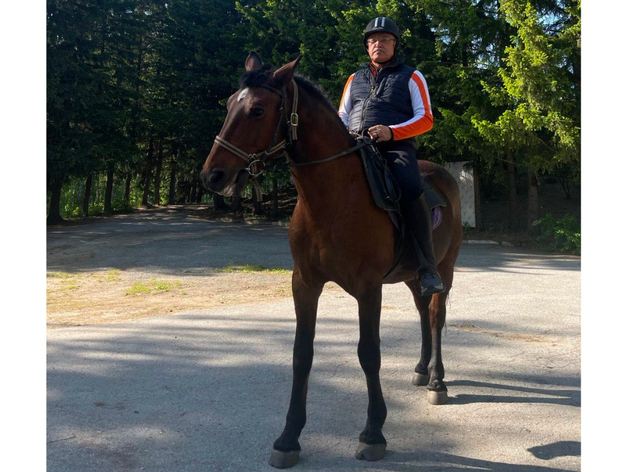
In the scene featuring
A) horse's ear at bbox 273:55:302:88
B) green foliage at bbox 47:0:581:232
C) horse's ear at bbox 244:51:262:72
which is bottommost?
horse's ear at bbox 273:55:302:88

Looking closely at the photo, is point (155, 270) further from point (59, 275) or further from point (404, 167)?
point (404, 167)

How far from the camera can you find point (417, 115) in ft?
14.1

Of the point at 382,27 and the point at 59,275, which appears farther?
the point at 59,275

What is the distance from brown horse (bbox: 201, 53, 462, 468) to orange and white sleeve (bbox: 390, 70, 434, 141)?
0.38 meters

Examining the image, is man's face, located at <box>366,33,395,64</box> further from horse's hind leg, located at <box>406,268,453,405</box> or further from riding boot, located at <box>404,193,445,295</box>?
horse's hind leg, located at <box>406,268,453,405</box>

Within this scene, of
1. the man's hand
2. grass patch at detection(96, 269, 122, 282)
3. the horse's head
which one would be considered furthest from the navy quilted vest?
grass patch at detection(96, 269, 122, 282)

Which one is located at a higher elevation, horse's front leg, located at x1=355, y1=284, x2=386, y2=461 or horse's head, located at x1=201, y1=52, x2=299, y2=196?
horse's head, located at x1=201, y1=52, x2=299, y2=196

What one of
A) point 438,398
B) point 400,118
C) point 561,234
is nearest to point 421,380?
point 438,398

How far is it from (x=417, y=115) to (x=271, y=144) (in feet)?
4.33

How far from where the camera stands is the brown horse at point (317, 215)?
3.58m

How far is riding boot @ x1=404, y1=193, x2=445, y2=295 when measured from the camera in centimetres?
430

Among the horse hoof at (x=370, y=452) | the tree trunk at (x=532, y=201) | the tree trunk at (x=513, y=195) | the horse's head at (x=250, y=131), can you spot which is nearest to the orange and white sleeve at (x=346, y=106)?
the horse's head at (x=250, y=131)

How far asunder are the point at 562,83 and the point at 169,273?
10910 mm

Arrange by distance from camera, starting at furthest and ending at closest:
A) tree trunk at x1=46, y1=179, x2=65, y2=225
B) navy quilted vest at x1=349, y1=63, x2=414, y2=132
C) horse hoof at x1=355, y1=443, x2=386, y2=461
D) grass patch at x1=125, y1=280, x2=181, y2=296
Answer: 1. tree trunk at x1=46, y1=179, x2=65, y2=225
2. grass patch at x1=125, y1=280, x2=181, y2=296
3. navy quilted vest at x1=349, y1=63, x2=414, y2=132
4. horse hoof at x1=355, y1=443, x2=386, y2=461
